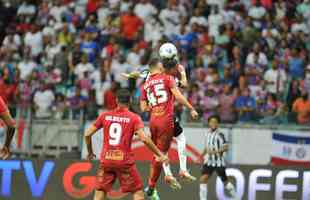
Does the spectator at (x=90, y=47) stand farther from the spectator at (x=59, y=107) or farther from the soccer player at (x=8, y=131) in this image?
the soccer player at (x=8, y=131)

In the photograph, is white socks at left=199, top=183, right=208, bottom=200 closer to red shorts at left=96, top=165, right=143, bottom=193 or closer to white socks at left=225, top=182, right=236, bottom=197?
white socks at left=225, top=182, right=236, bottom=197

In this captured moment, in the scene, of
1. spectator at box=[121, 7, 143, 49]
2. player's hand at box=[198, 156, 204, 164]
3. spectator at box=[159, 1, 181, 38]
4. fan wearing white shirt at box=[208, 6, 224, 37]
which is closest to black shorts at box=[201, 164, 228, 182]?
player's hand at box=[198, 156, 204, 164]

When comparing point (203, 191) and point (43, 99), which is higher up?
point (43, 99)

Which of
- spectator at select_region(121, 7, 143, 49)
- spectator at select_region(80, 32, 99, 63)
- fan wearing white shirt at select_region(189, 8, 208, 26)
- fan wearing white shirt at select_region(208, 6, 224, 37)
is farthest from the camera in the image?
spectator at select_region(121, 7, 143, 49)

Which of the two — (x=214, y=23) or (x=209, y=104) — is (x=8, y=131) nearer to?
(x=209, y=104)

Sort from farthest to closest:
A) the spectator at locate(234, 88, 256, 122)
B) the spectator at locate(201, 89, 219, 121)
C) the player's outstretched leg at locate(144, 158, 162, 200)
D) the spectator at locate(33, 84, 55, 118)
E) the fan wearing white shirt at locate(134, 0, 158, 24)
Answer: the fan wearing white shirt at locate(134, 0, 158, 24), the spectator at locate(33, 84, 55, 118), the spectator at locate(201, 89, 219, 121), the spectator at locate(234, 88, 256, 122), the player's outstretched leg at locate(144, 158, 162, 200)

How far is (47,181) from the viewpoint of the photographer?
2183 cm

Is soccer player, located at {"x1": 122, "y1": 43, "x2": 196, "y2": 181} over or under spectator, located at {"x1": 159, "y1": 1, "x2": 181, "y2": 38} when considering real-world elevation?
under

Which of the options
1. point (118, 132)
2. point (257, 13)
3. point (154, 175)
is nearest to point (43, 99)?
point (257, 13)

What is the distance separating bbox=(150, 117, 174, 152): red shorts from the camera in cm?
1709

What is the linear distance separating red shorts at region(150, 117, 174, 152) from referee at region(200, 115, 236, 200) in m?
4.32

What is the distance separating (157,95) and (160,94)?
6 cm

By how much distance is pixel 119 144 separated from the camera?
51.9 feet

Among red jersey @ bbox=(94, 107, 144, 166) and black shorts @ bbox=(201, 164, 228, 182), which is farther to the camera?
black shorts @ bbox=(201, 164, 228, 182)
